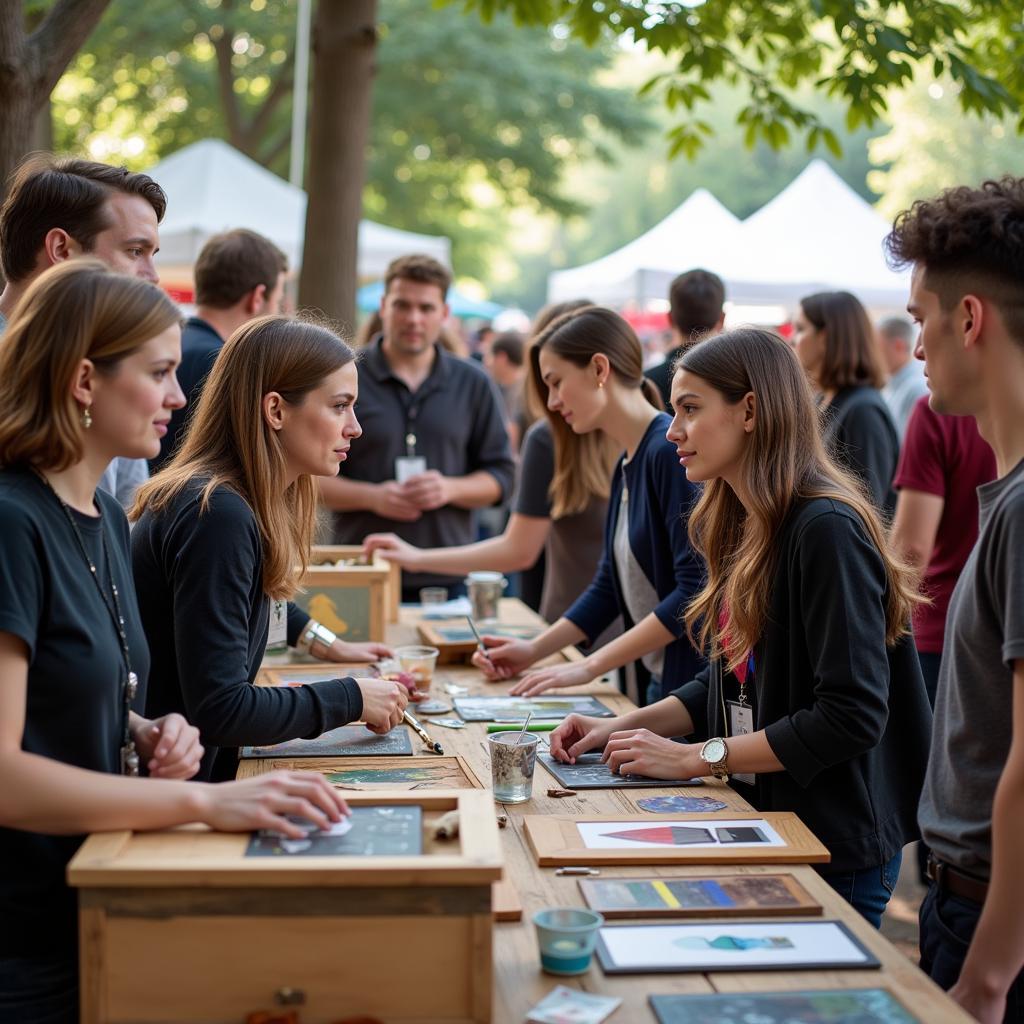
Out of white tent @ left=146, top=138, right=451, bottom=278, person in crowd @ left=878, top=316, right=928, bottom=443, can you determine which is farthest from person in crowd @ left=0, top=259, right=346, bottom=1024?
white tent @ left=146, top=138, right=451, bottom=278

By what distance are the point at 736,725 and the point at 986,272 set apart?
1093 millimetres

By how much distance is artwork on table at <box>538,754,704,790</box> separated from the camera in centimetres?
245

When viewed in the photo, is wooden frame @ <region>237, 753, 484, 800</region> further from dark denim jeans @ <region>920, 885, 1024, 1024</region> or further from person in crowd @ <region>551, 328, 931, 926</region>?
dark denim jeans @ <region>920, 885, 1024, 1024</region>

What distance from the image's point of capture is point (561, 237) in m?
56.6

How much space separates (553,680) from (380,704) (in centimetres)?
85

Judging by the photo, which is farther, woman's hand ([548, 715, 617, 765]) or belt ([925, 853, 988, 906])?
woman's hand ([548, 715, 617, 765])

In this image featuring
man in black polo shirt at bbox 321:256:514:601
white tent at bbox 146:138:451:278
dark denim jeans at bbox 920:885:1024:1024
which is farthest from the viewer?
white tent at bbox 146:138:451:278

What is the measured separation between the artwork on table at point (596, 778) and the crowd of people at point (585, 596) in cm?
3

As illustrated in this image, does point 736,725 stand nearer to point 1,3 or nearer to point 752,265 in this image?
point 1,3

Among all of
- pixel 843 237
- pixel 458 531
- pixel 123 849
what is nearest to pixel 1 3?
pixel 458 531

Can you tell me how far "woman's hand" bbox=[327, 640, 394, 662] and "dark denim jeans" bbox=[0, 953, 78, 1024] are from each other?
169 cm

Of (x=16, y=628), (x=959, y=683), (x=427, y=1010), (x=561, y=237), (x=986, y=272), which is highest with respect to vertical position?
(x=561, y=237)

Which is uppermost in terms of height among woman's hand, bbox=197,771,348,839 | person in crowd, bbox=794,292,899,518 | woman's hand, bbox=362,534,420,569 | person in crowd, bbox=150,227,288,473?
person in crowd, bbox=150,227,288,473

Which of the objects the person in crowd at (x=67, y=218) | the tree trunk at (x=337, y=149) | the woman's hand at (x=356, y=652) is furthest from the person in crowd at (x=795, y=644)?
the tree trunk at (x=337, y=149)
